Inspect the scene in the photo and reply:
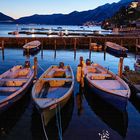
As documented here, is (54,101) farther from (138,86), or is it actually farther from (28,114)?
(138,86)

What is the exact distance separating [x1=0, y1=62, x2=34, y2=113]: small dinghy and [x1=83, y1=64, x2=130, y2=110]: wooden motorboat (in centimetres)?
477

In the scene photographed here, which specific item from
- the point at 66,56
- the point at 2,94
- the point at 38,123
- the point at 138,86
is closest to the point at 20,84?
the point at 2,94

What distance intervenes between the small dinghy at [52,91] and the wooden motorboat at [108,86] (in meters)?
1.65

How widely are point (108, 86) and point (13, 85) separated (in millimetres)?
6778

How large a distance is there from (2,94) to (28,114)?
84.0 inches

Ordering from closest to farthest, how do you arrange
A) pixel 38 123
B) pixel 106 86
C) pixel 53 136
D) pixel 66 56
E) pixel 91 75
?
pixel 53 136
pixel 38 123
pixel 106 86
pixel 91 75
pixel 66 56

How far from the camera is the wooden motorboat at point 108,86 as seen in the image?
61.8ft

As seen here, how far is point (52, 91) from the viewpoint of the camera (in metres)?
20.8

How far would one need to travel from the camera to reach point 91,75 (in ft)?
81.0

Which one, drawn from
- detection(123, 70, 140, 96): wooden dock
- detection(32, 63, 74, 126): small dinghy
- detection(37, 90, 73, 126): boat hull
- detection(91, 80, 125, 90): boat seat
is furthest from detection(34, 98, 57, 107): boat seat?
detection(123, 70, 140, 96): wooden dock

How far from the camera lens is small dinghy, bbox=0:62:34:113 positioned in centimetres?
1805

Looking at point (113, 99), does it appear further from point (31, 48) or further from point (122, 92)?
point (31, 48)

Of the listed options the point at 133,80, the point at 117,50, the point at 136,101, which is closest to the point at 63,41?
the point at 117,50

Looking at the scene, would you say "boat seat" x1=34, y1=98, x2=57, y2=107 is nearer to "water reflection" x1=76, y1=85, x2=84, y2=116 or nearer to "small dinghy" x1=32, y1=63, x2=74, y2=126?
"small dinghy" x1=32, y1=63, x2=74, y2=126
